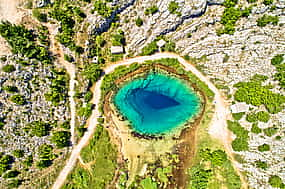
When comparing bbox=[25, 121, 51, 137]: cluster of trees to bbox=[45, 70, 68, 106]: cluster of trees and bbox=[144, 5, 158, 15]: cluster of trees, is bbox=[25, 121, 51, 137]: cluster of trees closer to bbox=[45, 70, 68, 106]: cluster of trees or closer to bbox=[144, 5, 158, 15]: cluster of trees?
bbox=[45, 70, 68, 106]: cluster of trees

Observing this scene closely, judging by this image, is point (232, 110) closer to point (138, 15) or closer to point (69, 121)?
point (138, 15)

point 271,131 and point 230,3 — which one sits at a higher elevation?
point 230,3

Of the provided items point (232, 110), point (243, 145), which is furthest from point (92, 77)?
point (243, 145)

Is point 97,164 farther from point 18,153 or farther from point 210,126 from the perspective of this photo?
point 210,126

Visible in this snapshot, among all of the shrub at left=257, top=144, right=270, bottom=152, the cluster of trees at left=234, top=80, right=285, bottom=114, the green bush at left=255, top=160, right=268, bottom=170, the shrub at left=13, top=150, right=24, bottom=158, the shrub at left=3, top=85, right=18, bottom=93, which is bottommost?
the green bush at left=255, top=160, right=268, bottom=170

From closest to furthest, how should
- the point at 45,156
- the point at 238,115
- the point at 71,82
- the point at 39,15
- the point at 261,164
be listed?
1. the point at 39,15
2. the point at 45,156
3. the point at 261,164
4. the point at 71,82
5. the point at 238,115

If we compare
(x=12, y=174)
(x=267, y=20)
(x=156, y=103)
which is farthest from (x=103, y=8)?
(x=12, y=174)

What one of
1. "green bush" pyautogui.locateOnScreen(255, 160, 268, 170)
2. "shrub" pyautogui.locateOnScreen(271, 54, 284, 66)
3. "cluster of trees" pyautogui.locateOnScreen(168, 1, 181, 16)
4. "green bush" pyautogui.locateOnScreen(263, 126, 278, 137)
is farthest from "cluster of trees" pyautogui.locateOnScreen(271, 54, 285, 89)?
"cluster of trees" pyautogui.locateOnScreen(168, 1, 181, 16)
